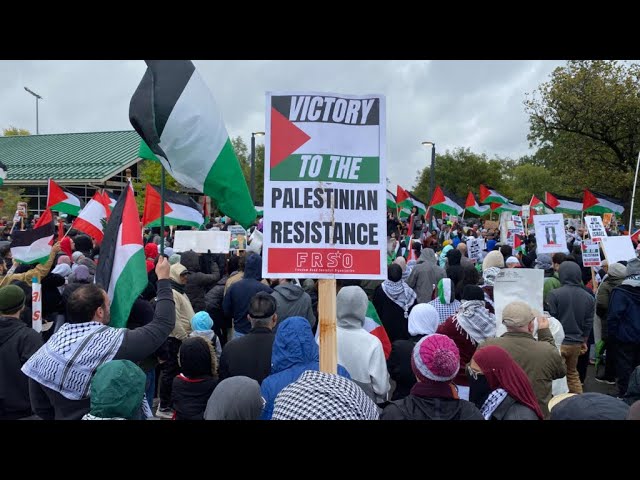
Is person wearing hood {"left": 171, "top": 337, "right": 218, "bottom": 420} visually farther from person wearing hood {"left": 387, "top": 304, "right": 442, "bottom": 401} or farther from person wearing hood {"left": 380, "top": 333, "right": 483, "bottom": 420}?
person wearing hood {"left": 380, "top": 333, "right": 483, "bottom": 420}

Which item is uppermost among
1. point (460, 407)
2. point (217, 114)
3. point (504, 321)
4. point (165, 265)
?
point (217, 114)

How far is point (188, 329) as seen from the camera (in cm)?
645

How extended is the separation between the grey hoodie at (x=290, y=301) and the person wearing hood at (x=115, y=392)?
3.28 meters

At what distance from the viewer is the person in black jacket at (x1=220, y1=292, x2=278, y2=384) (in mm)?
4309

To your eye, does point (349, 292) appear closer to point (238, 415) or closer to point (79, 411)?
point (238, 415)

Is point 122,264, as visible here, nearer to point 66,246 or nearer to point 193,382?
point 193,382

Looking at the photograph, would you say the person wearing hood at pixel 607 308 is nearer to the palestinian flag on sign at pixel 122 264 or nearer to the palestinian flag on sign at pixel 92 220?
the palestinian flag on sign at pixel 122 264

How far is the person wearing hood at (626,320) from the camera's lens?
6793 millimetres

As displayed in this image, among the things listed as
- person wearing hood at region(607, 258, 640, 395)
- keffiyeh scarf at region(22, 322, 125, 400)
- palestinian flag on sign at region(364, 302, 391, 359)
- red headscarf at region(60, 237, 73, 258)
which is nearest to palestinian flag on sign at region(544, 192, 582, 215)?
person wearing hood at region(607, 258, 640, 395)

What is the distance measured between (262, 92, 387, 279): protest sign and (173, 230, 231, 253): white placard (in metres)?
6.02

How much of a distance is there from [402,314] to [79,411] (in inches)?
163

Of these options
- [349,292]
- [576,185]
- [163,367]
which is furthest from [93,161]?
[349,292]

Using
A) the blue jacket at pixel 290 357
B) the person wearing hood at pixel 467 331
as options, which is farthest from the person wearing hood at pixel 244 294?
the blue jacket at pixel 290 357

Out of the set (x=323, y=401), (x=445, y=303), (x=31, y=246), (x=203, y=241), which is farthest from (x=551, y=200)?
(x=323, y=401)
